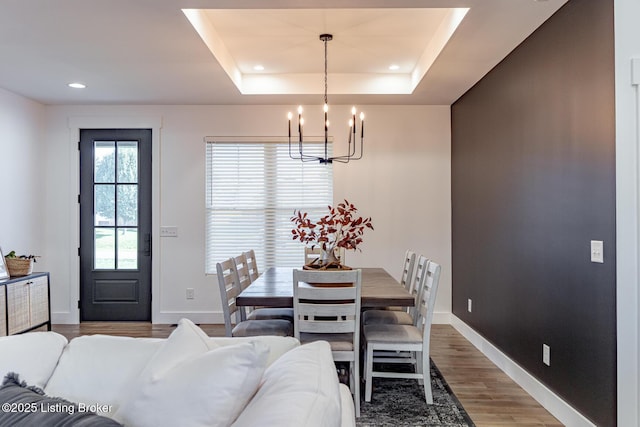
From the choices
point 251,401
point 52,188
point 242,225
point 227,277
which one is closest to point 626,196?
point 251,401

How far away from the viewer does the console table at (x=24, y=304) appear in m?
3.78

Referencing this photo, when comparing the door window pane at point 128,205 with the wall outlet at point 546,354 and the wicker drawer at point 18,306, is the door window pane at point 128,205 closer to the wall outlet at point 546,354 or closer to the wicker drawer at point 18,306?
the wicker drawer at point 18,306

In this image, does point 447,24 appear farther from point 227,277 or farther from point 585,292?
point 227,277

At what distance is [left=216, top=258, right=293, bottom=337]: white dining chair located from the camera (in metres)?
3.02

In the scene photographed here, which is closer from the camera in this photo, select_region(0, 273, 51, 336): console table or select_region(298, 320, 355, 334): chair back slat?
select_region(298, 320, 355, 334): chair back slat

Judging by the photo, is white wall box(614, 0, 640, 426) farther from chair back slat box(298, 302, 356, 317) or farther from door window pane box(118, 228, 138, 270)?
door window pane box(118, 228, 138, 270)

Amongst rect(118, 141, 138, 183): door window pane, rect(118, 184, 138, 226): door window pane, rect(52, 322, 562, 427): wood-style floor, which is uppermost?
rect(118, 141, 138, 183): door window pane

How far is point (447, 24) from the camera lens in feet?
10.4

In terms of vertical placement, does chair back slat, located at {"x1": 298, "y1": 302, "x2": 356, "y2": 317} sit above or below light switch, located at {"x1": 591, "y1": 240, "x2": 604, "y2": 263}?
below

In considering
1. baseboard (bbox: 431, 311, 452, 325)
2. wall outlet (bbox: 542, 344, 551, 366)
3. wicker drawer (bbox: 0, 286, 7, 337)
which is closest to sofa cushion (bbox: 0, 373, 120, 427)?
wall outlet (bbox: 542, 344, 551, 366)

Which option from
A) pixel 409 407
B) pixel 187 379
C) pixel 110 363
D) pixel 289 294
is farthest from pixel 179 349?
pixel 409 407

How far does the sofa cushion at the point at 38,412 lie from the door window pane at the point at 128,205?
4.19m

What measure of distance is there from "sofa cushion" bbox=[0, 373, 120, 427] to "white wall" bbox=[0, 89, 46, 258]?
159 inches

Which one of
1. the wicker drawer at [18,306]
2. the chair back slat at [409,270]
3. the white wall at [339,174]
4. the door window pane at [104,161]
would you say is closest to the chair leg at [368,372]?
the chair back slat at [409,270]
